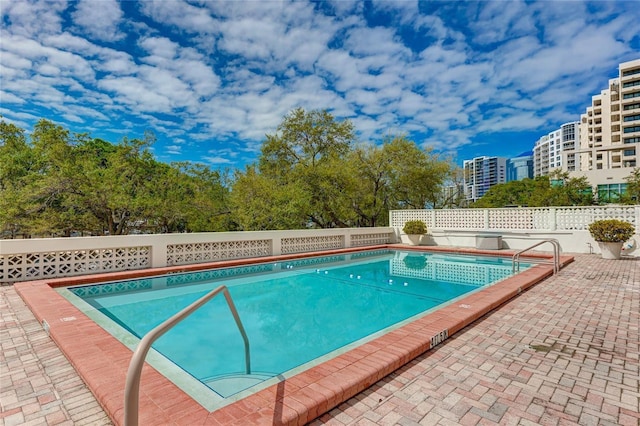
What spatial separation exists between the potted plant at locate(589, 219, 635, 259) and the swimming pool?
2.94m

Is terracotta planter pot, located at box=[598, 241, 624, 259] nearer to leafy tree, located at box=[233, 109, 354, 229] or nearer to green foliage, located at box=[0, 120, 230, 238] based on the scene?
leafy tree, located at box=[233, 109, 354, 229]

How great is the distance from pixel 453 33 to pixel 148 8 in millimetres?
13123

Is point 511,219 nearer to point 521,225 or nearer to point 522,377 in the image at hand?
point 521,225

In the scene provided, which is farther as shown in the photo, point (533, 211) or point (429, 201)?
point (429, 201)

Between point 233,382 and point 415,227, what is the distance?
1360cm

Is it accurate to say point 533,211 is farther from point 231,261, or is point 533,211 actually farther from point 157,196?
point 157,196

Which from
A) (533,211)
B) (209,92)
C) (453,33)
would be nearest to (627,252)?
(533,211)

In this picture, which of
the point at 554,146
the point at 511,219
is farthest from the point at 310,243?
the point at 554,146

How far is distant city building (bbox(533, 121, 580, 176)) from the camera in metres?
101

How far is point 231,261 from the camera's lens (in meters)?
9.67

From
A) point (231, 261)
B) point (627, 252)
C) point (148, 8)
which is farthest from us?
point (148, 8)

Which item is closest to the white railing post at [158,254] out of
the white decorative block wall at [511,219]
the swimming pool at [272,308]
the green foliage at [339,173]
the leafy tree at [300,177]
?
the swimming pool at [272,308]

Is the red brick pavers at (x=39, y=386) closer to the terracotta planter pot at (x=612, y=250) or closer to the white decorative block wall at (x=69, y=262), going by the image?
the white decorative block wall at (x=69, y=262)

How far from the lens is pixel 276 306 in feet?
20.5
